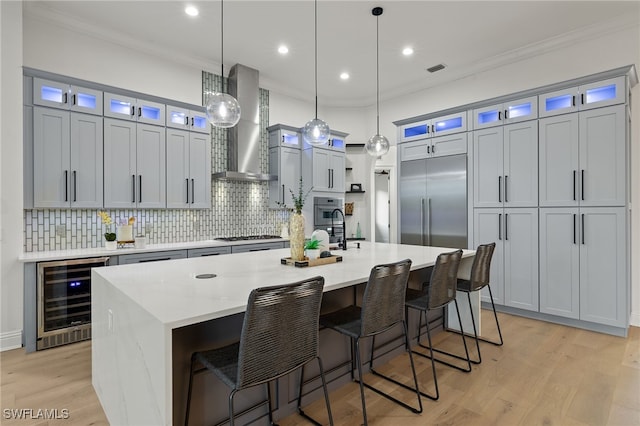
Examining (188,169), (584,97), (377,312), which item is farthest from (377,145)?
(188,169)

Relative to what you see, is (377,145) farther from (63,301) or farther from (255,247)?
(63,301)

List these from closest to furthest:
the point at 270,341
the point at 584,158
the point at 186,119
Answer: the point at 270,341
the point at 584,158
the point at 186,119

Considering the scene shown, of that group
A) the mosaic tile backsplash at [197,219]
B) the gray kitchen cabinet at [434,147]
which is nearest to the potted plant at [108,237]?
the mosaic tile backsplash at [197,219]

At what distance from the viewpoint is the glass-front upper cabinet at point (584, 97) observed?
137 inches

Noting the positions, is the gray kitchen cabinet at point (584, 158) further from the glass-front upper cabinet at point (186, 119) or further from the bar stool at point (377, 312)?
the glass-front upper cabinet at point (186, 119)

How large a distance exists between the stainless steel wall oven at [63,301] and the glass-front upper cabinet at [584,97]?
17.0 feet

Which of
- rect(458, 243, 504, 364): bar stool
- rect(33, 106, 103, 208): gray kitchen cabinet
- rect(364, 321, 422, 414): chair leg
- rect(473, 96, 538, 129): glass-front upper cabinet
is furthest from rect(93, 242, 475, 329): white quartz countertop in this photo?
rect(473, 96, 538, 129): glass-front upper cabinet

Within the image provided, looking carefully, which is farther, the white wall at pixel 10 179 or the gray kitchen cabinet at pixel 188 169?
the gray kitchen cabinet at pixel 188 169

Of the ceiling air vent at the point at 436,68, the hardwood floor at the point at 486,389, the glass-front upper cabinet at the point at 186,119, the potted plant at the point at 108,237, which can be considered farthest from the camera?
the ceiling air vent at the point at 436,68

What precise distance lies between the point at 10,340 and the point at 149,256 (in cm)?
138

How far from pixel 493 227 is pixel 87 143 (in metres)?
4.94

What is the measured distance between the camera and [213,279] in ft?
6.81

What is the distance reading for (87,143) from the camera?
3715 millimetres

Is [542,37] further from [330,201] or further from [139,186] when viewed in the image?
[139,186]
